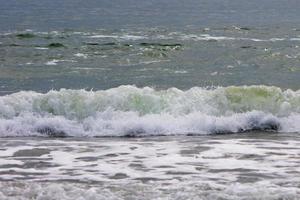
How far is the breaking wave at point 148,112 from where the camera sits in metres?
15.1

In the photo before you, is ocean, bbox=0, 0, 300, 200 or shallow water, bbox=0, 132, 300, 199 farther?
ocean, bbox=0, 0, 300, 200

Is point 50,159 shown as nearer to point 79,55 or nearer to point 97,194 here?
point 97,194

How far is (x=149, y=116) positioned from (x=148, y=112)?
2.19 ft

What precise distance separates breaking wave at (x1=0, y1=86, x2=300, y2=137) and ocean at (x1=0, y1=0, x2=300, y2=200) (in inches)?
1.0

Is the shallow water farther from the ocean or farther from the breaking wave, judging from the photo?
the breaking wave

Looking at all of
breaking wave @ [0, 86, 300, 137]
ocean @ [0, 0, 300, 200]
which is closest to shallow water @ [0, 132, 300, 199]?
ocean @ [0, 0, 300, 200]

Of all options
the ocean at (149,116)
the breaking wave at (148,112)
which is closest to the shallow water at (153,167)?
the ocean at (149,116)

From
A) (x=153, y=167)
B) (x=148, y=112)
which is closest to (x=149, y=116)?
(x=148, y=112)

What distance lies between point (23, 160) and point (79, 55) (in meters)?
14.6

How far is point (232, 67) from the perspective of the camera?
2350 centimetres

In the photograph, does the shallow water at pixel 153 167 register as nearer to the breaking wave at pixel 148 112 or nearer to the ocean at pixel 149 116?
the ocean at pixel 149 116

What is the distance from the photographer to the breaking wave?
49.5ft

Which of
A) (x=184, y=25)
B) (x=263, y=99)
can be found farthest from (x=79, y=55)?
(x=184, y=25)

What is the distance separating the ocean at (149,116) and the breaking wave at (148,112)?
0.03 meters
